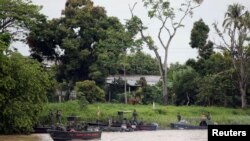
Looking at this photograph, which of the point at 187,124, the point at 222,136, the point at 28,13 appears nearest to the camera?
the point at 222,136

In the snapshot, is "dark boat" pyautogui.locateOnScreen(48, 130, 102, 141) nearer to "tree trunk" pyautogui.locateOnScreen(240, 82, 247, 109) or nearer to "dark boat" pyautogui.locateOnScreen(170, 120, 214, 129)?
"dark boat" pyautogui.locateOnScreen(170, 120, 214, 129)

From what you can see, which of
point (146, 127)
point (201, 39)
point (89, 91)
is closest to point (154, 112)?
point (146, 127)

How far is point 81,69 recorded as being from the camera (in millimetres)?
47281

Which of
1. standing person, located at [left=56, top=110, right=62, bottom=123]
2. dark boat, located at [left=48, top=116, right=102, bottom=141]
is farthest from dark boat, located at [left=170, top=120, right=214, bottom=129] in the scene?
dark boat, located at [left=48, top=116, right=102, bottom=141]

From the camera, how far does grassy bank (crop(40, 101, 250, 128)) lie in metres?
38.1

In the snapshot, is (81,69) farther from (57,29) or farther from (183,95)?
(183,95)

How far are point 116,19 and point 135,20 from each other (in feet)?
7.54

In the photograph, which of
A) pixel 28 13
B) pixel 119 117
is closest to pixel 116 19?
pixel 28 13

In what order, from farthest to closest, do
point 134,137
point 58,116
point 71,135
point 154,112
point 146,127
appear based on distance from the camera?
point 154,112 → point 146,127 → point 58,116 → point 134,137 → point 71,135

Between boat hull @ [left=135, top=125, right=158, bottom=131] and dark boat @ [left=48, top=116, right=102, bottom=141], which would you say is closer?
dark boat @ [left=48, top=116, right=102, bottom=141]

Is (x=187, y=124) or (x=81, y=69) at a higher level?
(x=81, y=69)

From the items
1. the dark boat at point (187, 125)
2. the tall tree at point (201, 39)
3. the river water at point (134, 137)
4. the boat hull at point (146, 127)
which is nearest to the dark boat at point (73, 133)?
the river water at point (134, 137)

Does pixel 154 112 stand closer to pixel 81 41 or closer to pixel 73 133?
pixel 81 41

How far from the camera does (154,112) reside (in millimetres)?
41406
